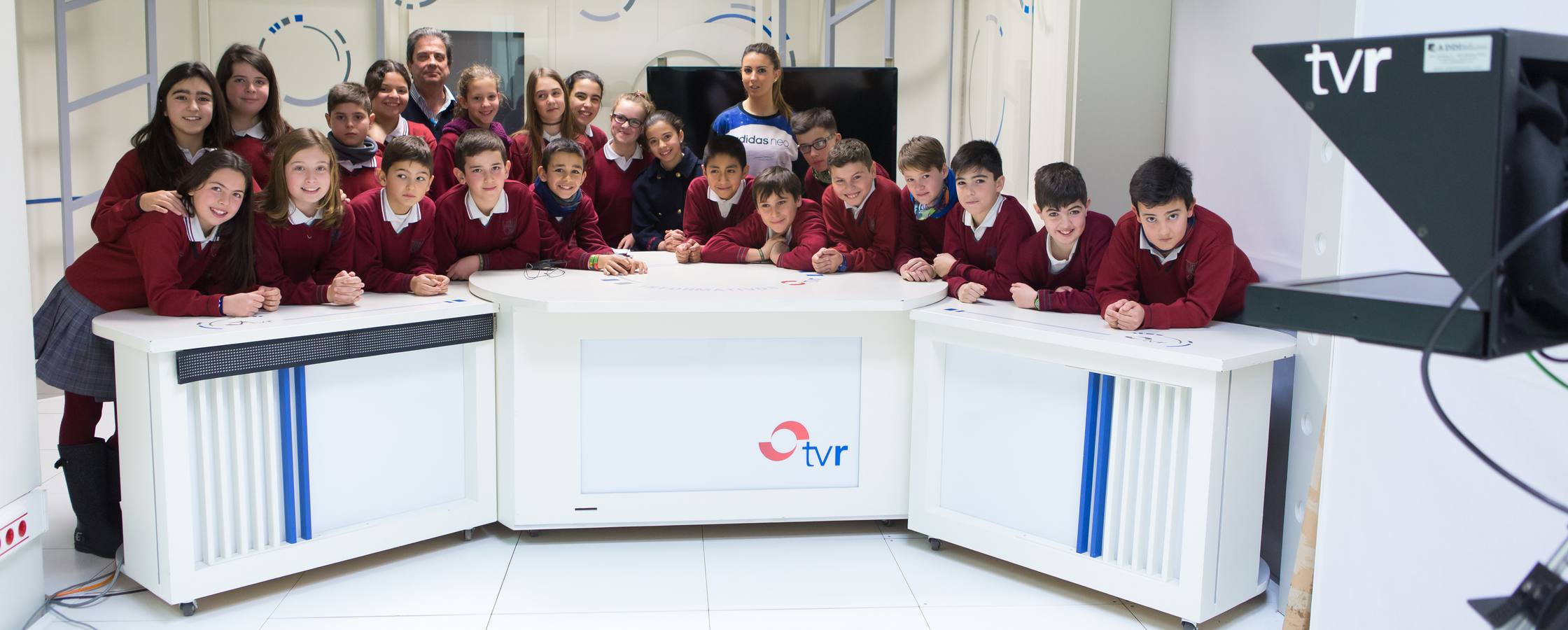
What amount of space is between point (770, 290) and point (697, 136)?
2.28 meters

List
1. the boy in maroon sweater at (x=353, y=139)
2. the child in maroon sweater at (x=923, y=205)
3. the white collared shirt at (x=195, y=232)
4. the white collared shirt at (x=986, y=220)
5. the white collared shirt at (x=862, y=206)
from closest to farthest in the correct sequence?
1. the white collared shirt at (x=195, y=232)
2. the white collared shirt at (x=986, y=220)
3. the child in maroon sweater at (x=923, y=205)
4. the boy in maroon sweater at (x=353, y=139)
5. the white collared shirt at (x=862, y=206)

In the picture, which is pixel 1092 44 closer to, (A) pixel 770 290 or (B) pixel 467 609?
(A) pixel 770 290

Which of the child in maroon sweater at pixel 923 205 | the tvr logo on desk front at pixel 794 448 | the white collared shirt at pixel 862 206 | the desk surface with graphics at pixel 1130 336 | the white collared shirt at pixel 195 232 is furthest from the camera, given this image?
the white collared shirt at pixel 862 206

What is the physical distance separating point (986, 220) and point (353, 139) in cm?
215

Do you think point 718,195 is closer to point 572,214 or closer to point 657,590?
point 572,214

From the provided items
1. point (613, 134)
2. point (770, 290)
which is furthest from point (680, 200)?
point (770, 290)

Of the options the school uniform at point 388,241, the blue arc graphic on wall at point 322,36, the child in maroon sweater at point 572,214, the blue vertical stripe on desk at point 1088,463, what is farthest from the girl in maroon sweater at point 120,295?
the blue arc graphic on wall at point 322,36

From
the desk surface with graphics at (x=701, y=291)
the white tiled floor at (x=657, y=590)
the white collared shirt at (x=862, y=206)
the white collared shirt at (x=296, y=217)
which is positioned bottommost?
the white tiled floor at (x=657, y=590)

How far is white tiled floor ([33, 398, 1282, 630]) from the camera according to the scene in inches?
109

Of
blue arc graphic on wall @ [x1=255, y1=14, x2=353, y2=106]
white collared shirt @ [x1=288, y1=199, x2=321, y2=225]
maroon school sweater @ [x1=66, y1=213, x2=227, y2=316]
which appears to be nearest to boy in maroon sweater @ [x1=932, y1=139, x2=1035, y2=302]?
white collared shirt @ [x1=288, y1=199, x2=321, y2=225]

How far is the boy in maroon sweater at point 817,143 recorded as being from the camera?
448 centimetres

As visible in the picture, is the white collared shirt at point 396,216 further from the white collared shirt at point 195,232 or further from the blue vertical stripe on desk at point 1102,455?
the blue vertical stripe on desk at point 1102,455

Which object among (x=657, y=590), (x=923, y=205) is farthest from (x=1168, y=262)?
(x=657, y=590)

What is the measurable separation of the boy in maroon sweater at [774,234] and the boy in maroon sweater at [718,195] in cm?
12
